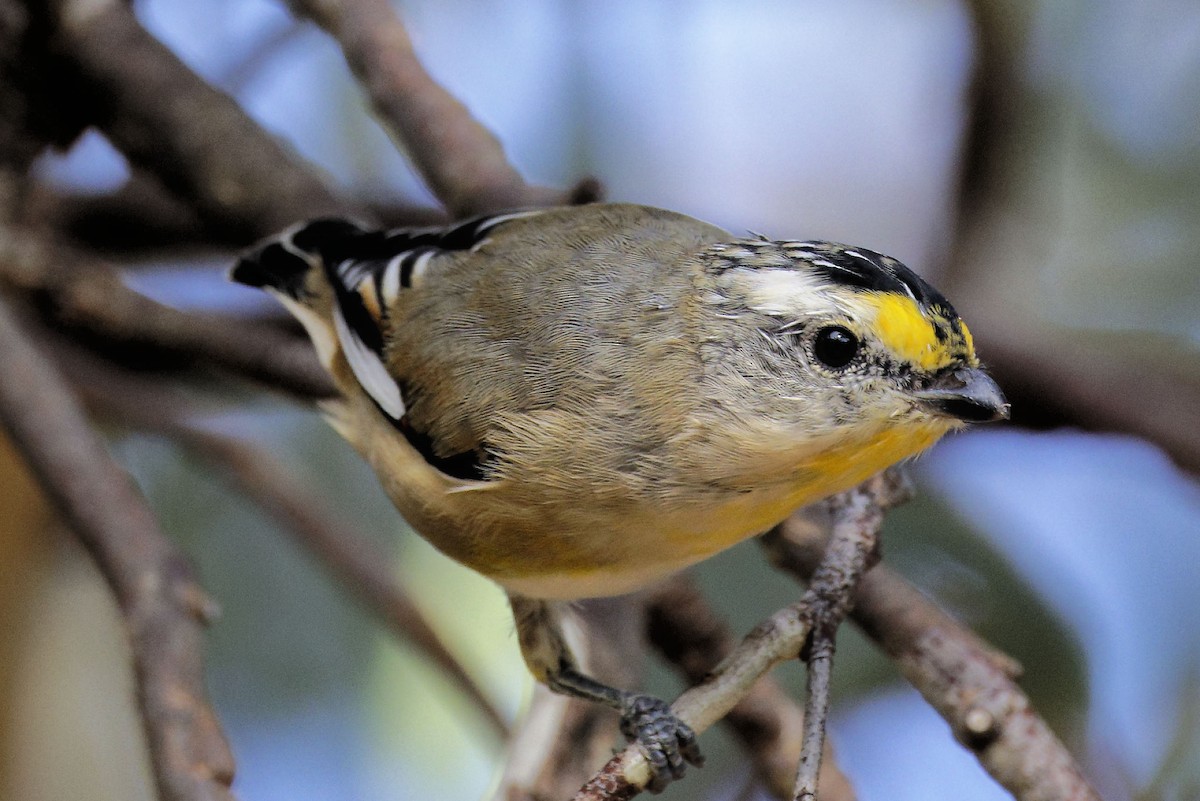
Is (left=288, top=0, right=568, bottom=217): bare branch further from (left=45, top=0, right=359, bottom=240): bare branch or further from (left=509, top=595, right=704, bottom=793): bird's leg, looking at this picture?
(left=509, top=595, right=704, bottom=793): bird's leg

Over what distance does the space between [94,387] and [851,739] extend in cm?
143

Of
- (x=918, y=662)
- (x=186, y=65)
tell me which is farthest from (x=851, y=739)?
(x=186, y=65)

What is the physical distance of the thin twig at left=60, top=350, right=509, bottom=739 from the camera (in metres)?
2.00

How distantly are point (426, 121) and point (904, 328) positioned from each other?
3.55 ft

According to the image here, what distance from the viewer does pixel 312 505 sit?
2.08m

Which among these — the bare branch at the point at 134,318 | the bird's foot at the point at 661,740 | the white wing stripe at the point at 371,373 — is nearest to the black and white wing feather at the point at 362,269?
the white wing stripe at the point at 371,373

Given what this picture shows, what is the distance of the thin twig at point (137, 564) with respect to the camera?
114cm

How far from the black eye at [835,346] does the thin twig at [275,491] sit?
1.20 meters

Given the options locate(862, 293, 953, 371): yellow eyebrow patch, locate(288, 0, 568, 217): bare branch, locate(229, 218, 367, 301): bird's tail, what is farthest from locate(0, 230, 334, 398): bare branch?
locate(862, 293, 953, 371): yellow eyebrow patch

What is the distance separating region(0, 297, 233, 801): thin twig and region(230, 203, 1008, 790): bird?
0.29 m

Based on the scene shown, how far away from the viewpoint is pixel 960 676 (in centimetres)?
122

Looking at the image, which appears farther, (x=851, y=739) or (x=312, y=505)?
(x=312, y=505)

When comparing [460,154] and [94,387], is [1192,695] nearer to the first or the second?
[460,154]

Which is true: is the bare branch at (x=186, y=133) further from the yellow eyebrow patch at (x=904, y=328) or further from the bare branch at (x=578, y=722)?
the yellow eyebrow patch at (x=904, y=328)
